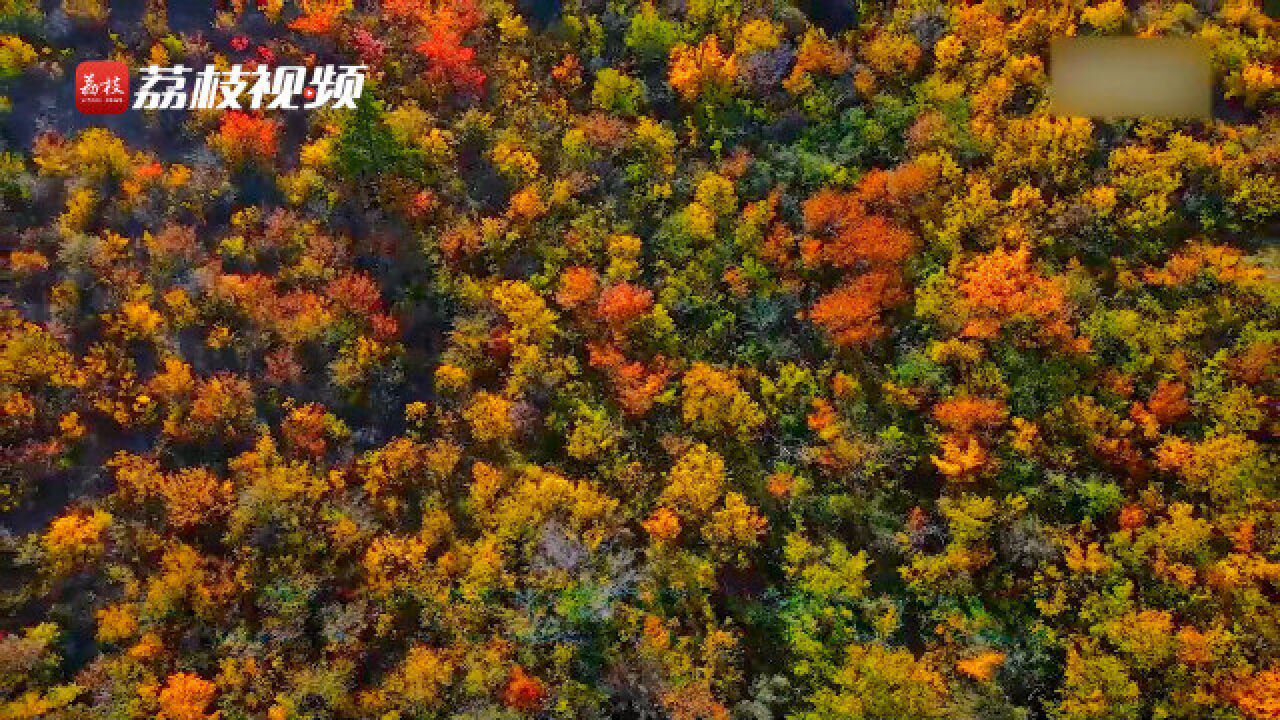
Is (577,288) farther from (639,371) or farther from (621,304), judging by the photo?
(639,371)

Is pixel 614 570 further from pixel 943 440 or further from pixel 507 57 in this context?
pixel 507 57

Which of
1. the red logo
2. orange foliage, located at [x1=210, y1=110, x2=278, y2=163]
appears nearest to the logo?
the red logo

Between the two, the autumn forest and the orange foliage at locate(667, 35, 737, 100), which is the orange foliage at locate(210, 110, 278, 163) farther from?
the orange foliage at locate(667, 35, 737, 100)

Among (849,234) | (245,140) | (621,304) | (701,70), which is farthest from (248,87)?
(849,234)

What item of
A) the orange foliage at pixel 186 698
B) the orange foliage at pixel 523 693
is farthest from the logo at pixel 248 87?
the orange foliage at pixel 523 693

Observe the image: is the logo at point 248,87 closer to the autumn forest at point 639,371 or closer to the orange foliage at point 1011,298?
the autumn forest at point 639,371

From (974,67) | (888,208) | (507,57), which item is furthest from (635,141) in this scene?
(974,67)
